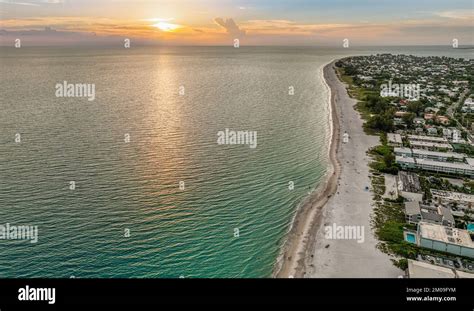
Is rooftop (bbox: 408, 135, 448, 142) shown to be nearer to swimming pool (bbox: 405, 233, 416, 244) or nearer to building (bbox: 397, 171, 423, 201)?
building (bbox: 397, 171, 423, 201)

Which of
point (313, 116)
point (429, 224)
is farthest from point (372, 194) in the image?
point (313, 116)

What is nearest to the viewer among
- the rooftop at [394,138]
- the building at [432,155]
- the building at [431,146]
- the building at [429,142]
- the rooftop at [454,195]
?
the rooftop at [454,195]

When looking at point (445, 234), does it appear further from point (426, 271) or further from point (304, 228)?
point (304, 228)

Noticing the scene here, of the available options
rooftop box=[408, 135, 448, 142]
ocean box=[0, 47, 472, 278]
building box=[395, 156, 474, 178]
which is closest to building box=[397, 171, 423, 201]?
building box=[395, 156, 474, 178]

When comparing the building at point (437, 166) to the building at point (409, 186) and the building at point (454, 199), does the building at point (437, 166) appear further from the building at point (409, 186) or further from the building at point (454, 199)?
the building at point (454, 199)

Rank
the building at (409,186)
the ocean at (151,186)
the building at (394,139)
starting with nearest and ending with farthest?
the ocean at (151,186), the building at (409,186), the building at (394,139)

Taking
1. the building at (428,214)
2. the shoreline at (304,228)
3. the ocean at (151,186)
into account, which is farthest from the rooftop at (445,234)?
the ocean at (151,186)
